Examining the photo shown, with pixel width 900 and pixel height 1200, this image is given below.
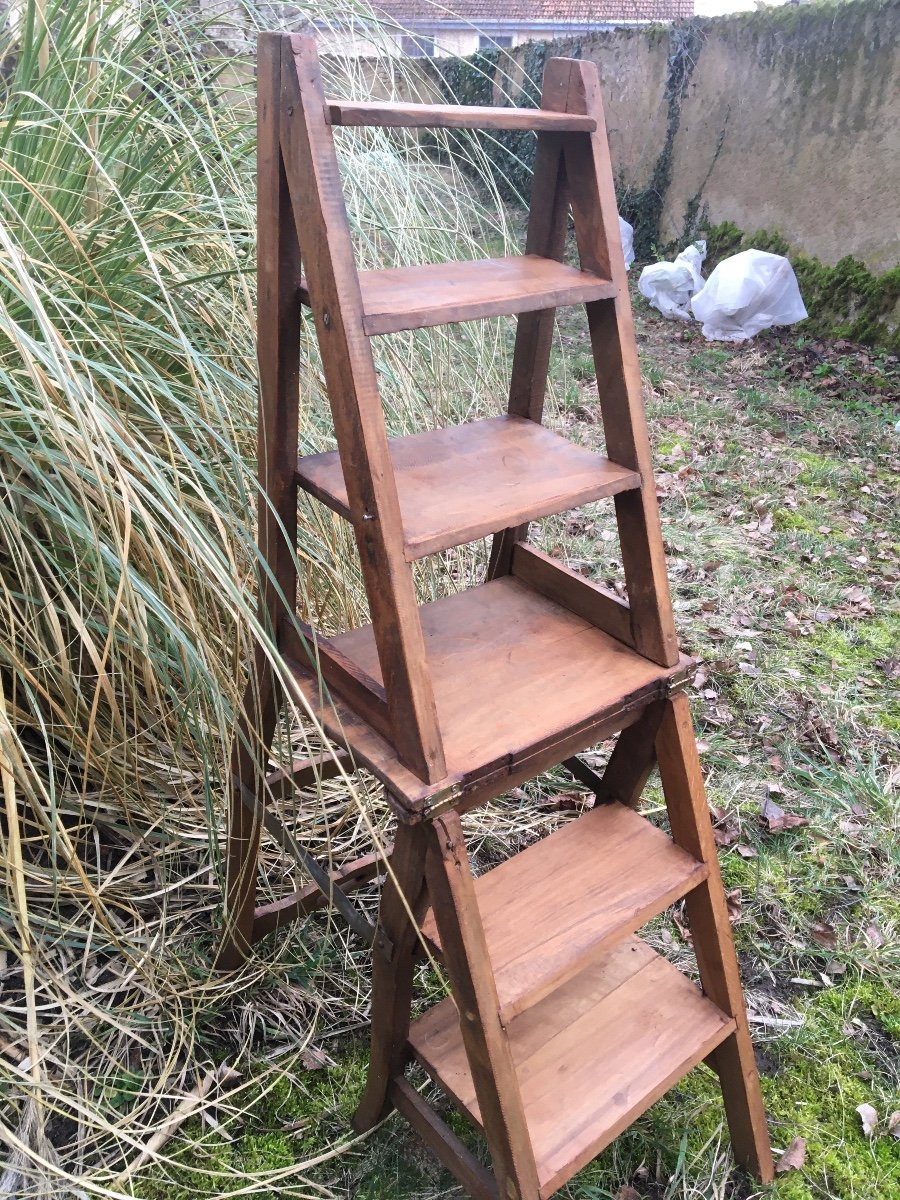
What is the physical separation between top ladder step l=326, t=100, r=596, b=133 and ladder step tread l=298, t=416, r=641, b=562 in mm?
421

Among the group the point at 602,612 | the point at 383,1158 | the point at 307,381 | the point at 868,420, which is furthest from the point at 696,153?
the point at 383,1158

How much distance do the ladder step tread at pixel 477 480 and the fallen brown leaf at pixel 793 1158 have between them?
127 cm

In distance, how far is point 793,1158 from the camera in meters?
1.54

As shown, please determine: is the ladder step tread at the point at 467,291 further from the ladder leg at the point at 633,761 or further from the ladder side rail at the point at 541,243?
the ladder leg at the point at 633,761

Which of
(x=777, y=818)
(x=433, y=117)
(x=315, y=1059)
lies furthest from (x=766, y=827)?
(x=433, y=117)

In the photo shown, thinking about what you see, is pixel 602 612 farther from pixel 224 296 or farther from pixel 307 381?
pixel 224 296

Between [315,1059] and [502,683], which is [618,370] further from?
[315,1059]

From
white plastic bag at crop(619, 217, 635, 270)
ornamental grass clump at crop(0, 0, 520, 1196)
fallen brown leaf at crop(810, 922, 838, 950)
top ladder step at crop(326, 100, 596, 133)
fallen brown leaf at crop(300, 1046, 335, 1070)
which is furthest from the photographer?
white plastic bag at crop(619, 217, 635, 270)

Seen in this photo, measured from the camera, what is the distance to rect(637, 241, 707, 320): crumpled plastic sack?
19.7ft

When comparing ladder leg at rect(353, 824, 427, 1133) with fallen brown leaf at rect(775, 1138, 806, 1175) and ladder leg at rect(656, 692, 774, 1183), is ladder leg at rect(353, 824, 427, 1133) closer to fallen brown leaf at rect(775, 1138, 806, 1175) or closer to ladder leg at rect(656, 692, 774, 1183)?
ladder leg at rect(656, 692, 774, 1183)

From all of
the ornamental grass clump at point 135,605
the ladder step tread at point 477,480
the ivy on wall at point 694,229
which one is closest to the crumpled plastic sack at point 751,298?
the ivy on wall at point 694,229

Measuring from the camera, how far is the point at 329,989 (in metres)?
1.77

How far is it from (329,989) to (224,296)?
1446mm

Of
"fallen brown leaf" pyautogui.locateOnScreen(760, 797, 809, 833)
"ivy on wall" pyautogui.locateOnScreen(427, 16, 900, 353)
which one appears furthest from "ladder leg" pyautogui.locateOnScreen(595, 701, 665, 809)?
"ivy on wall" pyautogui.locateOnScreen(427, 16, 900, 353)
